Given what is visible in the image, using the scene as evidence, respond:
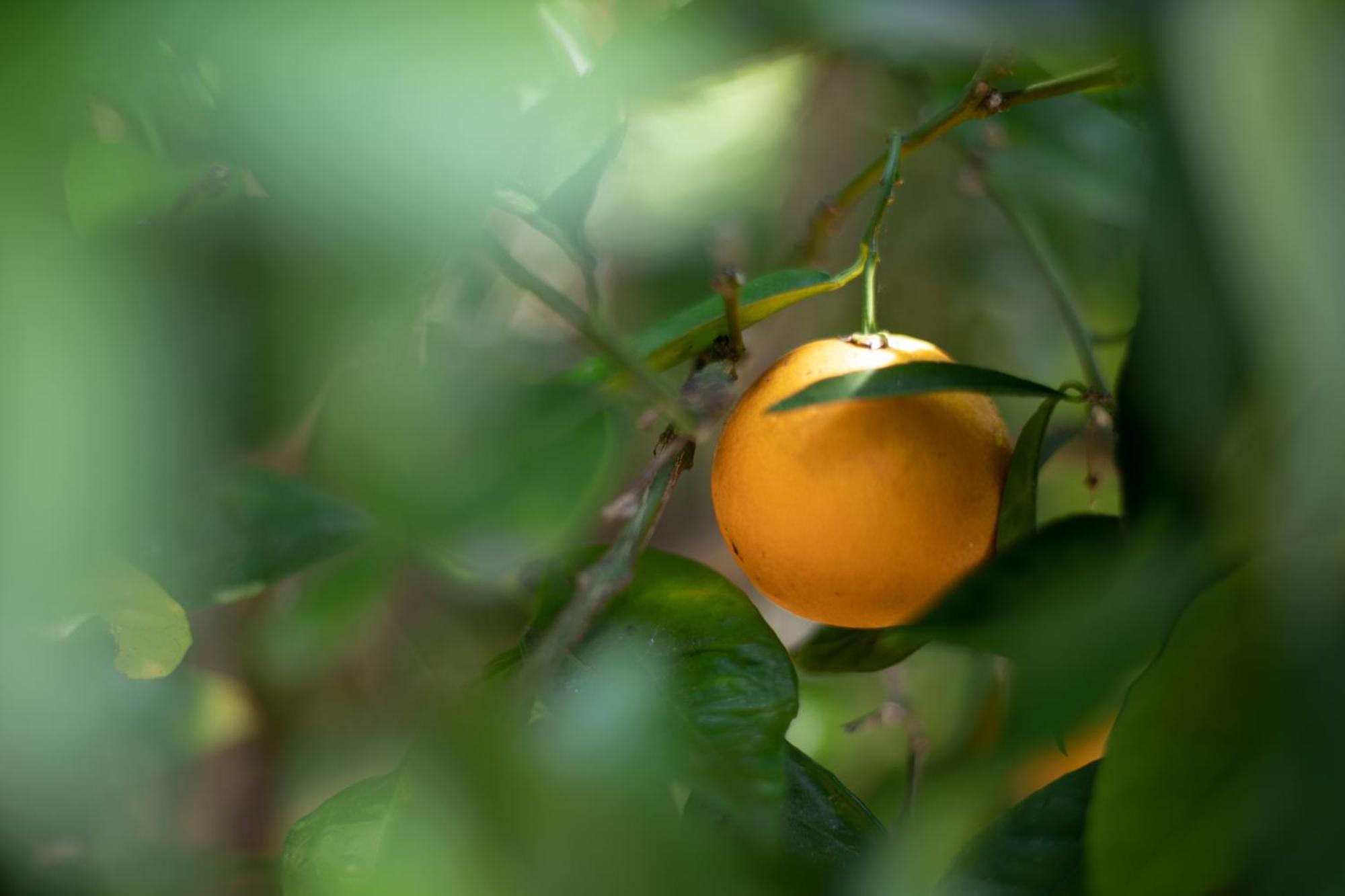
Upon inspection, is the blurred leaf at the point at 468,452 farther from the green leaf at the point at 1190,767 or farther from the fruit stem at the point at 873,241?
the green leaf at the point at 1190,767

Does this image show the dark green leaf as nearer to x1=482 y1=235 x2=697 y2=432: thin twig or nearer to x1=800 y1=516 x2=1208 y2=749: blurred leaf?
x1=800 y1=516 x2=1208 y2=749: blurred leaf

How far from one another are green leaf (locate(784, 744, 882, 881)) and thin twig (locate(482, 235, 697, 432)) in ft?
0.56

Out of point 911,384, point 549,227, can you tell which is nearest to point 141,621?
point 549,227

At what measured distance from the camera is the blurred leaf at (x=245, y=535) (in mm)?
513

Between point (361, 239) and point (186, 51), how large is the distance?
0.12 meters

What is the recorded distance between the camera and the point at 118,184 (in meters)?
0.43

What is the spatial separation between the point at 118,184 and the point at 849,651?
43 centimetres

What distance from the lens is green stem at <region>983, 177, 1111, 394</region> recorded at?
0.65 meters

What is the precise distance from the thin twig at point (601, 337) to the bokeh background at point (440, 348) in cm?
2

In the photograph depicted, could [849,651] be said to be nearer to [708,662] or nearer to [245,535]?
[708,662]

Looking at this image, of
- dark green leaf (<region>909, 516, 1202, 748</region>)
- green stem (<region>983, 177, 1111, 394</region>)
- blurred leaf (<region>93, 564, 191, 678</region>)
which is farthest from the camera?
green stem (<region>983, 177, 1111, 394</region>)

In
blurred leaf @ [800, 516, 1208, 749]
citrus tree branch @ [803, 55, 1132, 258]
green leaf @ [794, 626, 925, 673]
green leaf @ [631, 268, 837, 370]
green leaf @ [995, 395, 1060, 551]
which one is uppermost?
citrus tree branch @ [803, 55, 1132, 258]

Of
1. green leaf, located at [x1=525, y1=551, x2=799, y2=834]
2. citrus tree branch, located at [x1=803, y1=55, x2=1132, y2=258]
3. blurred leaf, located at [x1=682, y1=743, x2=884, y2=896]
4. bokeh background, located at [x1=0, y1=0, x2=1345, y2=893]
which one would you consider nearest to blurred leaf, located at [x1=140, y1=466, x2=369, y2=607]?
bokeh background, located at [x1=0, y1=0, x2=1345, y2=893]

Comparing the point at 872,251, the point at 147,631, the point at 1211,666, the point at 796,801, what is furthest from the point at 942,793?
the point at 147,631
